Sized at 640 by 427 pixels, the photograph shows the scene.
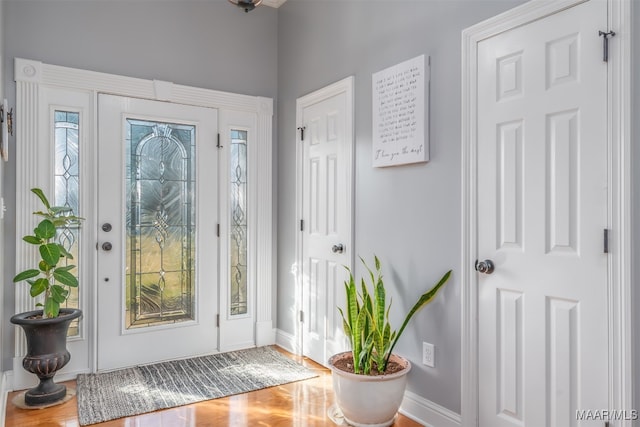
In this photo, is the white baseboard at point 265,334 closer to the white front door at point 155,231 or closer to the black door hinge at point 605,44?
the white front door at point 155,231

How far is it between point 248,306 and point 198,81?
6.02ft

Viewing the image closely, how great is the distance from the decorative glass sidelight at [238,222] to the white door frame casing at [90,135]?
96mm

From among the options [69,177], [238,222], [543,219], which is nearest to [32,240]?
[69,177]

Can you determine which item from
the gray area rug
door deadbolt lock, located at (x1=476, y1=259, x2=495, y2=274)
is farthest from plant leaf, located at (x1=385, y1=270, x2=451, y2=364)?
the gray area rug

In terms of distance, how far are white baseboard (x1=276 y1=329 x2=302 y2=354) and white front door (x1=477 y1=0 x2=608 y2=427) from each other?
5.59ft

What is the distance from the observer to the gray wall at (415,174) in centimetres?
226

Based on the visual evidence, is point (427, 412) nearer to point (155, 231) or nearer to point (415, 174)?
point (415, 174)

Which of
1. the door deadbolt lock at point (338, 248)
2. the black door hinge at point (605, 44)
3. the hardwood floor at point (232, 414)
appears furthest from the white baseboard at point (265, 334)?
the black door hinge at point (605, 44)

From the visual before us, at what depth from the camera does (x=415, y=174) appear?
248 centimetres

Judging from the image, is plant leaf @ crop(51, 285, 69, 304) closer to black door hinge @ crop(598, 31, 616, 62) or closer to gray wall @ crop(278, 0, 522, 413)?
gray wall @ crop(278, 0, 522, 413)

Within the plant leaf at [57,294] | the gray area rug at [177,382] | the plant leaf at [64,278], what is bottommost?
the gray area rug at [177,382]

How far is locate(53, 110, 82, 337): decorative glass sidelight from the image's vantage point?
9.82 ft

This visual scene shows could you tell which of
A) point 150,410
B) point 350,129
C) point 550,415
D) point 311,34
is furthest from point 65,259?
point 550,415
